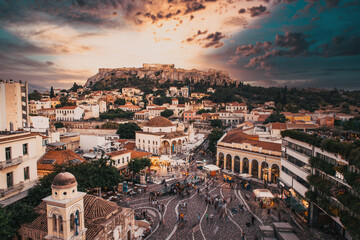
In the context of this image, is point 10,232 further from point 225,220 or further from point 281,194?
point 281,194

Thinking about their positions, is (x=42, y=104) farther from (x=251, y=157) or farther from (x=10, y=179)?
(x=251, y=157)

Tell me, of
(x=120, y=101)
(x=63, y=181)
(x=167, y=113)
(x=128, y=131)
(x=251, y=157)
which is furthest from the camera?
(x=120, y=101)

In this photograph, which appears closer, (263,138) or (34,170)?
(34,170)

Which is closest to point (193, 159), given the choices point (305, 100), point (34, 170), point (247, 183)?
point (247, 183)

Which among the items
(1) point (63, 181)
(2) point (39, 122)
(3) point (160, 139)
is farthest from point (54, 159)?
(2) point (39, 122)

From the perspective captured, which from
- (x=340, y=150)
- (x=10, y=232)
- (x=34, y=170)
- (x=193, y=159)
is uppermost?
(x=340, y=150)

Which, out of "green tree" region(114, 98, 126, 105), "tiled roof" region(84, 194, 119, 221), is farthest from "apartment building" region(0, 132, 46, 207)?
"green tree" region(114, 98, 126, 105)
